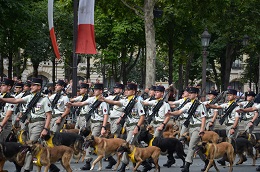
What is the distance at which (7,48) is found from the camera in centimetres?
4025

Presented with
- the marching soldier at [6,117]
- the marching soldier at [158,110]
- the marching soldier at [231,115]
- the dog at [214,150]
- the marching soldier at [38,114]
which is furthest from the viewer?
the marching soldier at [231,115]

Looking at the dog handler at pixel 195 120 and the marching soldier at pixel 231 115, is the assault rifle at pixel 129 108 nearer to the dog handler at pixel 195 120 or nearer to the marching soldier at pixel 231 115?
the dog handler at pixel 195 120

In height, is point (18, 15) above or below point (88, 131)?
above

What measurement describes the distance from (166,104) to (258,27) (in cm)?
2225

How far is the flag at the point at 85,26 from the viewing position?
26.4 m

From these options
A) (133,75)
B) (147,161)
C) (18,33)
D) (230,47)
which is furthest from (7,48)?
(133,75)

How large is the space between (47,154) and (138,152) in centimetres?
213

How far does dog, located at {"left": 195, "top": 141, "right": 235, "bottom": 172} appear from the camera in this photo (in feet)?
56.2

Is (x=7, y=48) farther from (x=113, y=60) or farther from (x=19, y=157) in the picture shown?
(x=19, y=157)

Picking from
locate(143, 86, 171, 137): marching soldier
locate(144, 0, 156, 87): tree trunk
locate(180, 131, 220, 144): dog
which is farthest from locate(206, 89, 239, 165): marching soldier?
locate(144, 0, 156, 87): tree trunk

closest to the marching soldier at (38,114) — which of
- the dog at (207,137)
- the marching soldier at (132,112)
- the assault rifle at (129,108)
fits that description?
the marching soldier at (132,112)

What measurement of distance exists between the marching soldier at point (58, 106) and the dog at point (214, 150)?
431cm

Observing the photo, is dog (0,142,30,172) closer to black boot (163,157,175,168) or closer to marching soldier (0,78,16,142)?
marching soldier (0,78,16,142)

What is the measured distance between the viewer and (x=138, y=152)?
54.6 feet
